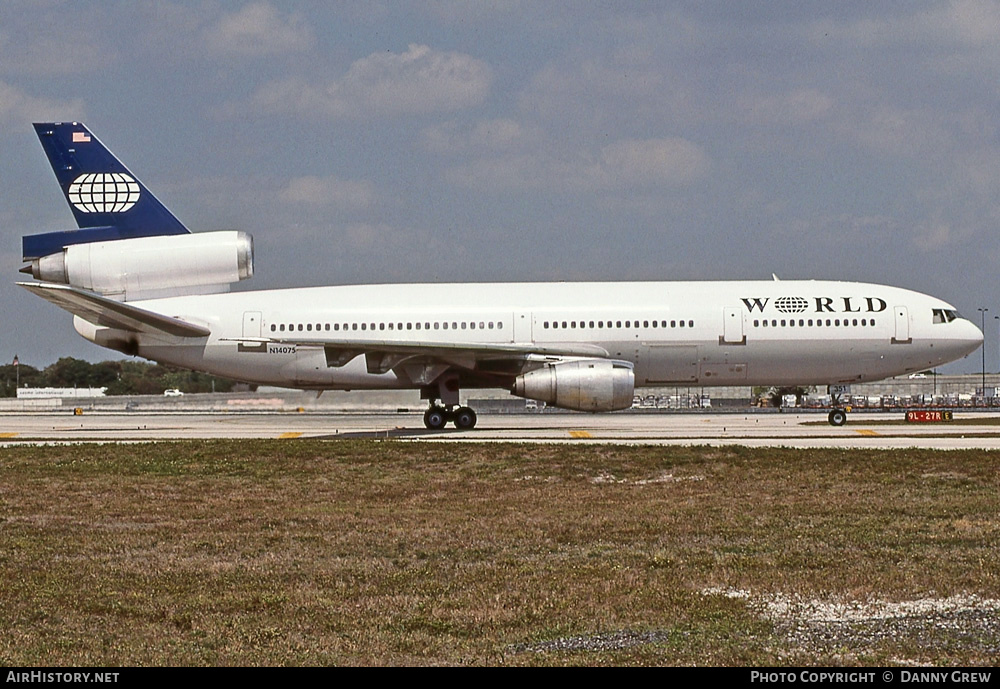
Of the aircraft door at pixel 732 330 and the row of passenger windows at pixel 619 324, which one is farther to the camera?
the row of passenger windows at pixel 619 324

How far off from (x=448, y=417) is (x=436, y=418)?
44cm

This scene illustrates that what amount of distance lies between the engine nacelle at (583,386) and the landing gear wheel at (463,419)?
366 cm

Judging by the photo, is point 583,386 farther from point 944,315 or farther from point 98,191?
point 98,191

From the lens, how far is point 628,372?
99.0ft

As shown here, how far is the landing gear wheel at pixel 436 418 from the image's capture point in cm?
3309

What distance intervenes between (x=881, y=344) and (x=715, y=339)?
18.1 ft

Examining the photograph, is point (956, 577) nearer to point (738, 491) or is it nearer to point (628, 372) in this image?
point (738, 491)

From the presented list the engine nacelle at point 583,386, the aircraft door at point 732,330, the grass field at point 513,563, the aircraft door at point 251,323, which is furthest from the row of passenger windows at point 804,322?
the aircraft door at point 251,323

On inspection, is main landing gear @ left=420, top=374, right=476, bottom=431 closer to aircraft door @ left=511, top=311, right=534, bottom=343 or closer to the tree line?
aircraft door @ left=511, top=311, right=534, bottom=343

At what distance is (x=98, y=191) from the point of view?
113 ft

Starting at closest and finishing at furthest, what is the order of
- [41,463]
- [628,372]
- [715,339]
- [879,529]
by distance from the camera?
1. [879,529]
2. [41,463]
3. [628,372]
4. [715,339]

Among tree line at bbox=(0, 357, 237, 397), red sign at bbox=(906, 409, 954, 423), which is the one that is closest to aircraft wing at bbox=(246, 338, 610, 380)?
red sign at bbox=(906, 409, 954, 423)

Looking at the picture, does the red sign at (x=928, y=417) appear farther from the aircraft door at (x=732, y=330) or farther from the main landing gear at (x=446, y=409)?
the main landing gear at (x=446, y=409)

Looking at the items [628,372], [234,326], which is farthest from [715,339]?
[234,326]
